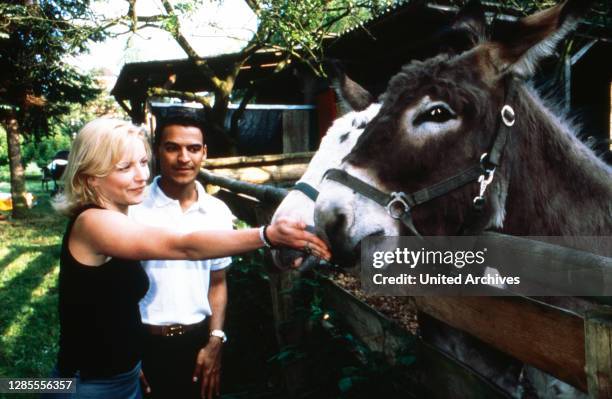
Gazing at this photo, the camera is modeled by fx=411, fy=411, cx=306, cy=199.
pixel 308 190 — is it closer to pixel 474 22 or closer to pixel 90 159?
pixel 90 159

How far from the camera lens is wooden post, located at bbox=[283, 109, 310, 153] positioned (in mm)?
11836

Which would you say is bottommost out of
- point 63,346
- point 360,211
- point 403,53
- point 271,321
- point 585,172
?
point 271,321

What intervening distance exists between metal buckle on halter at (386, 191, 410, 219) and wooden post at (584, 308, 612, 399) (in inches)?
32.0

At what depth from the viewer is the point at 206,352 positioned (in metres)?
2.63

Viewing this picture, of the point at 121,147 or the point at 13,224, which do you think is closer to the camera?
the point at 121,147

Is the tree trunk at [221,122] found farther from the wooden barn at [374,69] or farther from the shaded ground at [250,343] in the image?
the shaded ground at [250,343]

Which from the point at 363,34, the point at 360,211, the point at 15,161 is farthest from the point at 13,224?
the point at 360,211

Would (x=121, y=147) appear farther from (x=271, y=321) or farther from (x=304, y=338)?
(x=271, y=321)

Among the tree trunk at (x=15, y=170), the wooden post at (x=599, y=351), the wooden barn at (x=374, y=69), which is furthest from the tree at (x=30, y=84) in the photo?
the wooden post at (x=599, y=351)

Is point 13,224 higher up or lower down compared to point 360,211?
lower down

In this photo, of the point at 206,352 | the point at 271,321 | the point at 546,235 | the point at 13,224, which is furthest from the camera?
the point at 13,224

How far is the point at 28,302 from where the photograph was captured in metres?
6.19

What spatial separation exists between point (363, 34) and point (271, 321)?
7393 millimetres

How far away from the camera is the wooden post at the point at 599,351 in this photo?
98 cm
